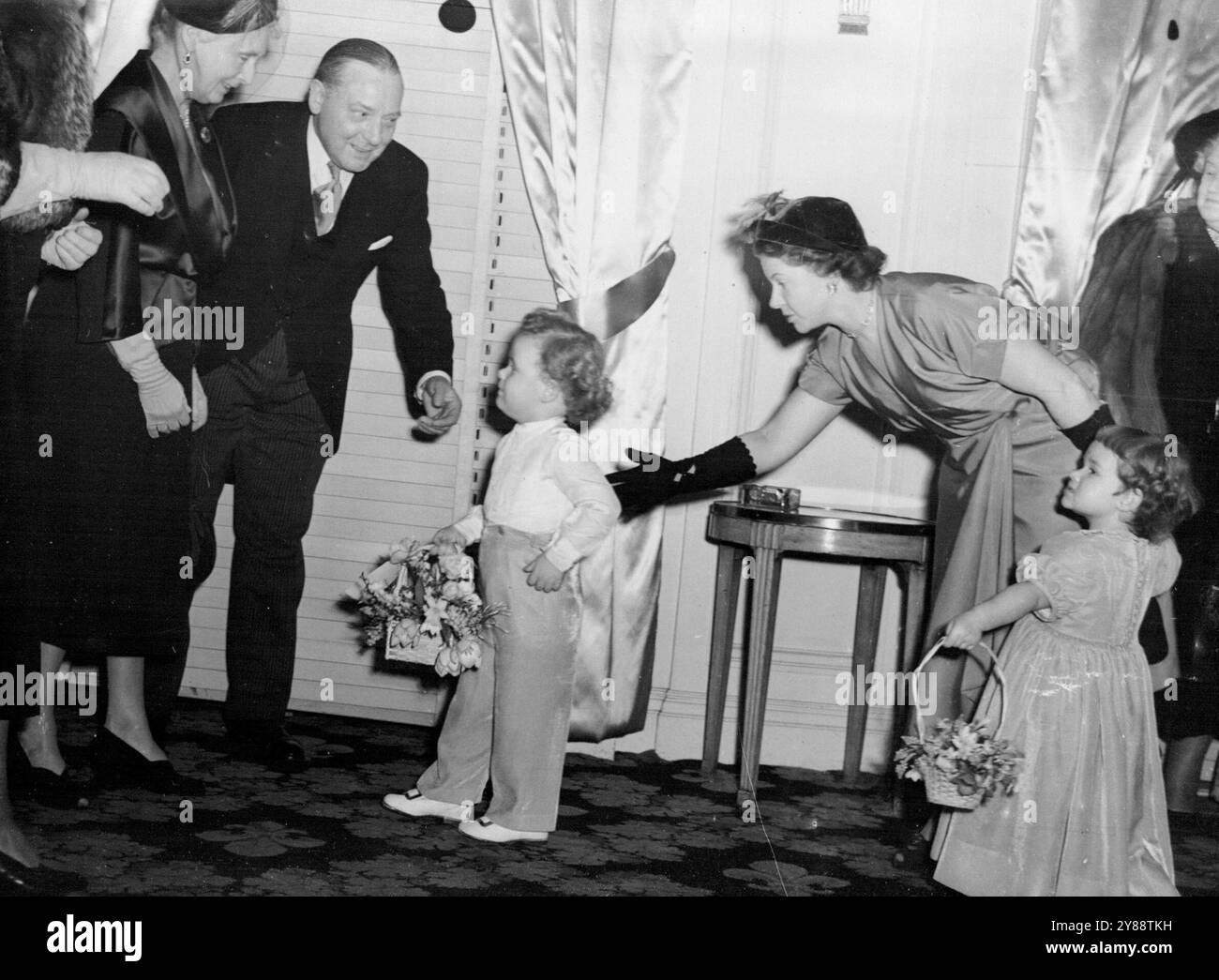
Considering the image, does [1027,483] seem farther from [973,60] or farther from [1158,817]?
[973,60]

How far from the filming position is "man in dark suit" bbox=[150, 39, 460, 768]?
3807 mm

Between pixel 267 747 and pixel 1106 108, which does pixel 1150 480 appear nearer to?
pixel 1106 108

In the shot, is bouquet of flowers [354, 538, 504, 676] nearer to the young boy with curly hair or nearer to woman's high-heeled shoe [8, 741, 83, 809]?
the young boy with curly hair

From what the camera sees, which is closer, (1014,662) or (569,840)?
(1014,662)

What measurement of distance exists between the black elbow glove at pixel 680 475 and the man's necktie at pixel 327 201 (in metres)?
1.19

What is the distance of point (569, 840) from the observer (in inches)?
132

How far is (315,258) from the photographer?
3.90 meters

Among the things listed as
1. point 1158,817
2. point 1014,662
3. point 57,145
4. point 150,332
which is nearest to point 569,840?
point 1014,662

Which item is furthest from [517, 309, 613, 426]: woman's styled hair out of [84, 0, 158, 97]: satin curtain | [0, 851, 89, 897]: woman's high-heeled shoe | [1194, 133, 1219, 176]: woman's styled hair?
[1194, 133, 1219, 176]: woman's styled hair

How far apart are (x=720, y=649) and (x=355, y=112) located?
6.68ft

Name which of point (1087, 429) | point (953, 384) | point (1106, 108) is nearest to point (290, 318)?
point (953, 384)

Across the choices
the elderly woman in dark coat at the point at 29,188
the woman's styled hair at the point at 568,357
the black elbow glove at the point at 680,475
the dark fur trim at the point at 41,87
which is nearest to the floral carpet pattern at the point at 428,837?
the elderly woman in dark coat at the point at 29,188

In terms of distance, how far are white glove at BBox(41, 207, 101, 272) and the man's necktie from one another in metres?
0.67

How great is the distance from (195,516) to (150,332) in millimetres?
582
